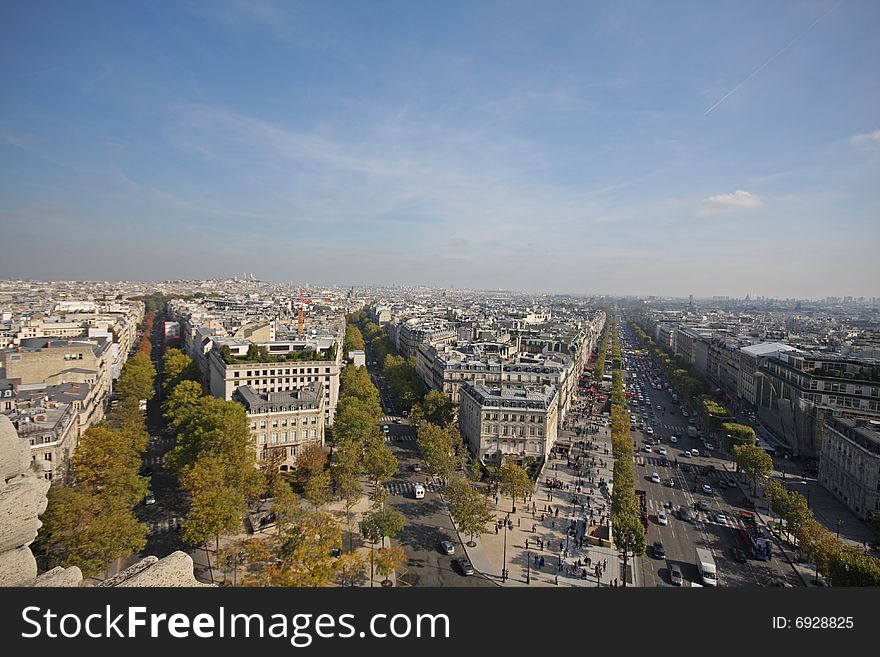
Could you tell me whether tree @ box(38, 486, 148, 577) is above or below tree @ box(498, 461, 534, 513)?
above

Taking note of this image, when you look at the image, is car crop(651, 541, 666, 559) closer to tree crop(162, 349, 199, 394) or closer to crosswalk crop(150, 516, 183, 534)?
crosswalk crop(150, 516, 183, 534)

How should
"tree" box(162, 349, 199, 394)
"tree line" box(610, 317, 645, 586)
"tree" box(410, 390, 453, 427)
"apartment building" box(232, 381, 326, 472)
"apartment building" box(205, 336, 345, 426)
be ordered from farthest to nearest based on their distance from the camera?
"tree" box(162, 349, 199, 394) < "tree" box(410, 390, 453, 427) < "apartment building" box(205, 336, 345, 426) < "apartment building" box(232, 381, 326, 472) < "tree line" box(610, 317, 645, 586)

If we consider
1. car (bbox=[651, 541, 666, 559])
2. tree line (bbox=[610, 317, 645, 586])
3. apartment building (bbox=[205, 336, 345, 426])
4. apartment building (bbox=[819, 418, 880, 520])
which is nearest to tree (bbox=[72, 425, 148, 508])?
apartment building (bbox=[205, 336, 345, 426])

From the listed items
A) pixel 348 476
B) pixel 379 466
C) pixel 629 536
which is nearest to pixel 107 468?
pixel 348 476
